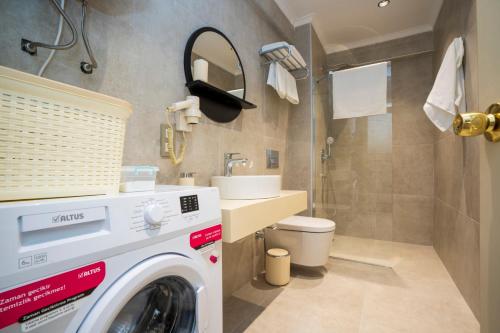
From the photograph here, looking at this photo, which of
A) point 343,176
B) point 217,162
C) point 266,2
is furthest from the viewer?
point 343,176

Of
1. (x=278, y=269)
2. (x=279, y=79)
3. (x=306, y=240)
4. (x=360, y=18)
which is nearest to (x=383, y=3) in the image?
(x=360, y=18)

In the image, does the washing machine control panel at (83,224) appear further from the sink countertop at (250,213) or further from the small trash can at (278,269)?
the small trash can at (278,269)

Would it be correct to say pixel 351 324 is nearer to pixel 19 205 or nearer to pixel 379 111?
pixel 19 205

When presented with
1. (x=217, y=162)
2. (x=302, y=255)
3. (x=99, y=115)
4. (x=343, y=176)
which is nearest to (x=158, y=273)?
(x=99, y=115)

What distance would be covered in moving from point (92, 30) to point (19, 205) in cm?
81

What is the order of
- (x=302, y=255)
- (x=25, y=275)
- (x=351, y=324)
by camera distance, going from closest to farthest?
(x=25, y=275) → (x=351, y=324) → (x=302, y=255)

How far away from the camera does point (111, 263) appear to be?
550 mm

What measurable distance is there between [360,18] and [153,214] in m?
2.93

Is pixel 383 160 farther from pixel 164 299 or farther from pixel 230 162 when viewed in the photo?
pixel 164 299

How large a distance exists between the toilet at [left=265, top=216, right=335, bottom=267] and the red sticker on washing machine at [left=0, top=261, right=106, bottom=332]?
61.7 inches

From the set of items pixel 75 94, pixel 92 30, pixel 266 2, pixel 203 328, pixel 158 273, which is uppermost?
pixel 266 2

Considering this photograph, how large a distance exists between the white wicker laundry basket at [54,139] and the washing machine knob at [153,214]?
0.46 feet

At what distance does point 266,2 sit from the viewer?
6.99ft

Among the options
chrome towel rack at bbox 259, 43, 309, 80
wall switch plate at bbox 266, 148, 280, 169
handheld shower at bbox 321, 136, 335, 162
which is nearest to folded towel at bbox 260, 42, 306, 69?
chrome towel rack at bbox 259, 43, 309, 80
